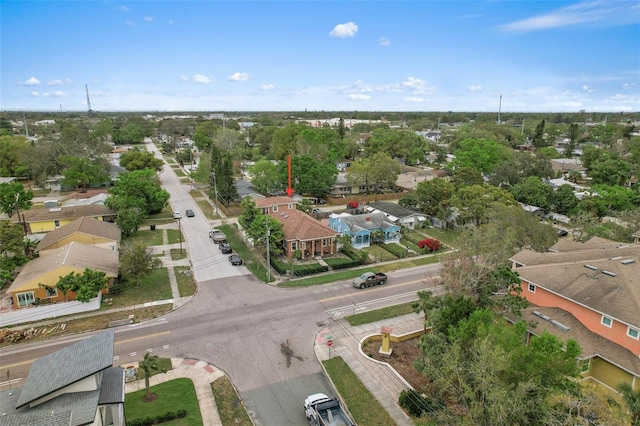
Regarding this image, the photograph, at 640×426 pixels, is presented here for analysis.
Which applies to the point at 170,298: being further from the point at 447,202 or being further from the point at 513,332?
the point at 447,202

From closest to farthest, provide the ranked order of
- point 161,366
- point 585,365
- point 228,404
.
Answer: point 228,404 < point 585,365 < point 161,366

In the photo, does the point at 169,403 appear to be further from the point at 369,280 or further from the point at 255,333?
the point at 369,280

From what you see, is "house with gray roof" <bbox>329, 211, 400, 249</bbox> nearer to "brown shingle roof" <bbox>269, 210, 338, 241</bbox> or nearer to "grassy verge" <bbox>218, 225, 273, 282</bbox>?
"brown shingle roof" <bbox>269, 210, 338, 241</bbox>

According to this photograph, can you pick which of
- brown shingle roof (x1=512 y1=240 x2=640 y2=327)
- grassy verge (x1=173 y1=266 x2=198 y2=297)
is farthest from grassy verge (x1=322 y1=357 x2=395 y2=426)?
grassy verge (x1=173 y1=266 x2=198 y2=297)

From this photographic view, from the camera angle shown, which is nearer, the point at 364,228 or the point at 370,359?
the point at 370,359

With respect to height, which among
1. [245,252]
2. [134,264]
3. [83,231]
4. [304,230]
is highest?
[83,231]

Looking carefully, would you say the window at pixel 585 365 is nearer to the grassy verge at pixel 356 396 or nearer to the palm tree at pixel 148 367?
the grassy verge at pixel 356 396

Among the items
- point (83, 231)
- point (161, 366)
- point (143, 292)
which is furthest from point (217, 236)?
point (161, 366)

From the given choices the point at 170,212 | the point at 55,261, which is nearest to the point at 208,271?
the point at 55,261
